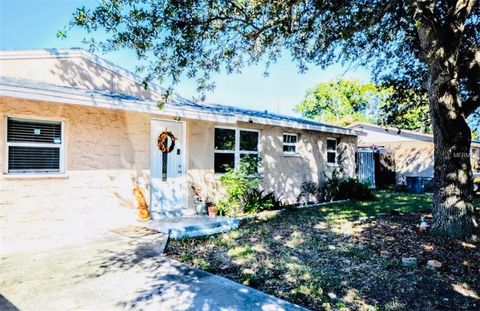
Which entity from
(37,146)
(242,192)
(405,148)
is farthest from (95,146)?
(405,148)

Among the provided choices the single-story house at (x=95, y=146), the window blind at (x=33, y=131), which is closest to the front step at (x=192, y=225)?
the single-story house at (x=95, y=146)

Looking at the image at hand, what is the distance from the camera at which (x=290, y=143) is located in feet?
45.8

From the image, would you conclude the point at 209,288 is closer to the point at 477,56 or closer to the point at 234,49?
the point at 234,49

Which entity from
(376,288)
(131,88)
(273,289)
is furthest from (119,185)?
(376,288)

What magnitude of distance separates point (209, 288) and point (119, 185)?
4.77 meters

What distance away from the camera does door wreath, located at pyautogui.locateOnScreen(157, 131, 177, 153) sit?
31.3 ft

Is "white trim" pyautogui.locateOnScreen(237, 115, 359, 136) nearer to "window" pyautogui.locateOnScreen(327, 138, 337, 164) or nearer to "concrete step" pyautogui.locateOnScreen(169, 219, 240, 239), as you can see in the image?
"window" pyautogui.locateOnScreen(327, 138, 337, 164)

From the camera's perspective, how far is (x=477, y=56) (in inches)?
Answer: 286

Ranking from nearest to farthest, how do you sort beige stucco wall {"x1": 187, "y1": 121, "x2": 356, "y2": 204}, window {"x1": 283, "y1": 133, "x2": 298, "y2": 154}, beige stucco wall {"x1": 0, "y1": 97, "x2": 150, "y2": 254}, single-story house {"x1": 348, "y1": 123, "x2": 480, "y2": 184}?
beige stucco wall {"x1": 0, "y1": 97, "x2": 150, "y2": 254} → beige stucco wall {"x1": 187, "y1": 121, "x2": 356, "y2": 204} → window {"x1": 283, "y1": 133, "x2": 298, "y2": 154} → single-story house {"x1": 348, "y1": 123, "x2": 480, "y2": 184}

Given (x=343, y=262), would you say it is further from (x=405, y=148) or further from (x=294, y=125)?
(x=405, y=148)

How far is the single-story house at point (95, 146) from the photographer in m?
7.04

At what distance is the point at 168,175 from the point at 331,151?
9199 mm

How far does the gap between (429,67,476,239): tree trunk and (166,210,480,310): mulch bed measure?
0.48 meters

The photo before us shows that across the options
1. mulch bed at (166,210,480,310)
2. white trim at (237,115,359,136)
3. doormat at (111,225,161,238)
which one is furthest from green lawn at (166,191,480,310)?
white trim at (237,115,359,136)
